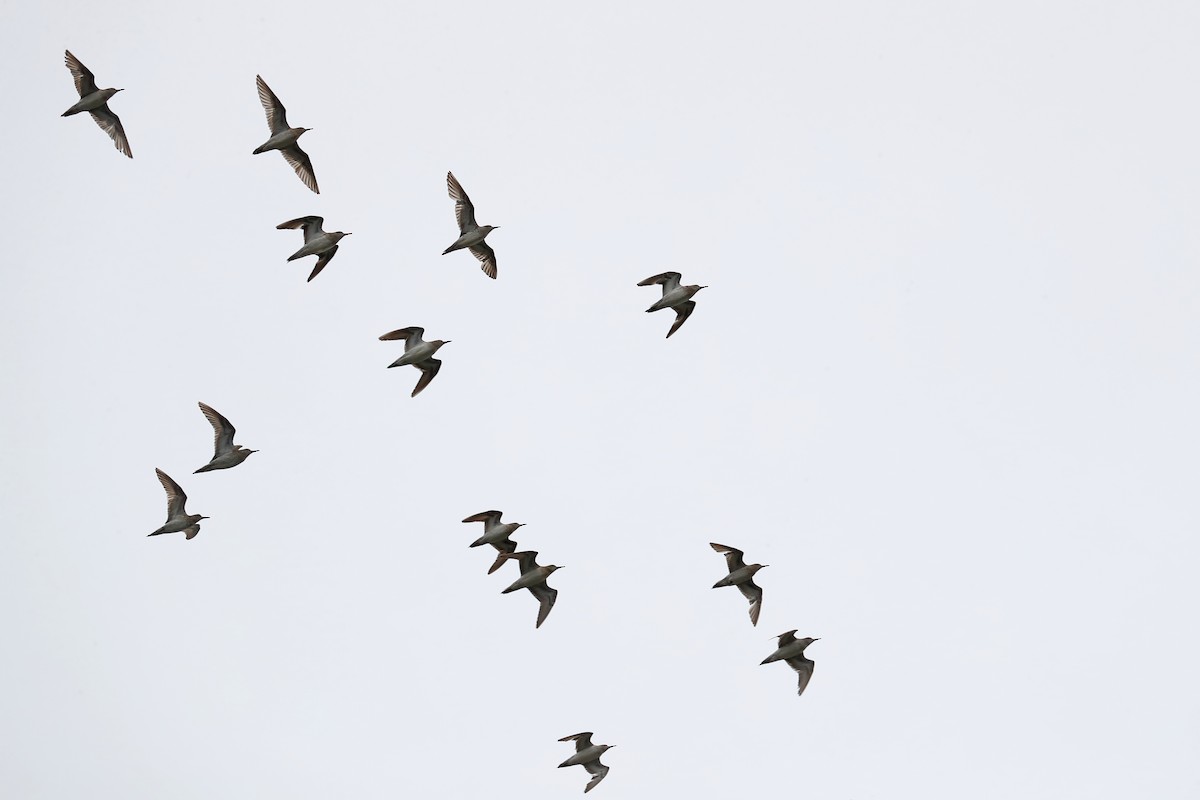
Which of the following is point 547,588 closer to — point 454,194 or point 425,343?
point 425,343

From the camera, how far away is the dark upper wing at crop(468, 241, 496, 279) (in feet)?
141

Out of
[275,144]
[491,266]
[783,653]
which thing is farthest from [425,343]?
[783,653]

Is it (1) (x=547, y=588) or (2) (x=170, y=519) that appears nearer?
(2) (x=170, y=519)

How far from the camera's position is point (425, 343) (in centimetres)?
4147

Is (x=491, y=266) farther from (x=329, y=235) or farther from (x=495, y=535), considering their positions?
(x=495, y=535)

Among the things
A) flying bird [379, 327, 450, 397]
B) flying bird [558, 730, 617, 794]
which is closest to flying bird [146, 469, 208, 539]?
flying bird [379, 327, 450, 397]

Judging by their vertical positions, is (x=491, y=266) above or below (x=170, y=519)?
above

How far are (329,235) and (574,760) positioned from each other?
16.9m

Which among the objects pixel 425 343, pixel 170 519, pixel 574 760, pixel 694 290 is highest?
pixel 694 290

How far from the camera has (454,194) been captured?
136ft

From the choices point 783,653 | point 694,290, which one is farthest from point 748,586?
point 694,290

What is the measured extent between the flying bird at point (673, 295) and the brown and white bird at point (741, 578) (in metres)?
6.49

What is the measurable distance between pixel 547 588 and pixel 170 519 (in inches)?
432

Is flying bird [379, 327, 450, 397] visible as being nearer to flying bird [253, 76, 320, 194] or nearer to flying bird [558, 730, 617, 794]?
flying bird [253, 76, 320, 194]
